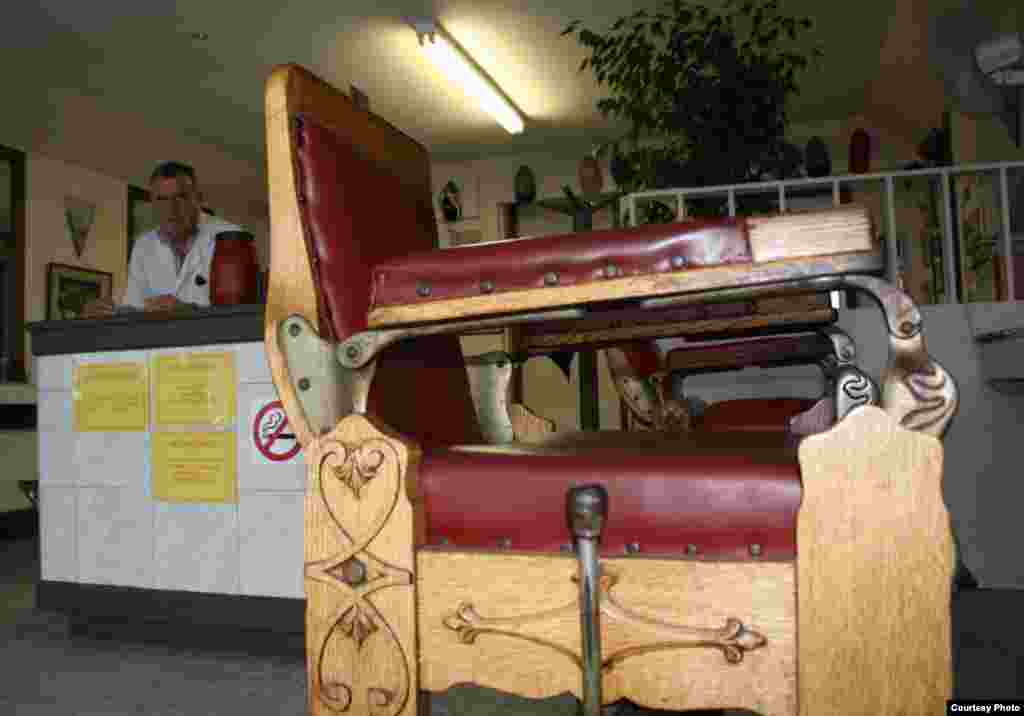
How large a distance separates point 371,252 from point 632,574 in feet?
1.81

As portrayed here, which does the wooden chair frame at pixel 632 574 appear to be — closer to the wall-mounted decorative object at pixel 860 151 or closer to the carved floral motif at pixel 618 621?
the carved floral motif at pixel 618 621

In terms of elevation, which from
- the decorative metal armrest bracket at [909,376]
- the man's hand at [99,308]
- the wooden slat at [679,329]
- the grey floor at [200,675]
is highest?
the man's hand at [99,308]

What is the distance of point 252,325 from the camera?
2.25 metres

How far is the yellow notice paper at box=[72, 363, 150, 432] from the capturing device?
2.37m

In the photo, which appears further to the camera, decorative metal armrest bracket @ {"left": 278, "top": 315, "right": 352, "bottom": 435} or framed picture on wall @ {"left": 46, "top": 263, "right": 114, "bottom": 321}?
framed picture on wall @ {"left": 46, "top": 263, "right": 114, "bottom": 321}

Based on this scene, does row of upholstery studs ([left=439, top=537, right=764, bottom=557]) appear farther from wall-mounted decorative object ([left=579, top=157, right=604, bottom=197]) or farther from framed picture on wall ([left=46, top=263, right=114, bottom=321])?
wall-mounted decorative object ([left=579, top=157, right=604, bottom=197])

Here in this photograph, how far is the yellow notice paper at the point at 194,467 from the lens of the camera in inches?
88.4

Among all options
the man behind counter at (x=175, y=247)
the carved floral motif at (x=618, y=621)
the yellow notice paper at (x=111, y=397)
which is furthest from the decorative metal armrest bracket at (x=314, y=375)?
the man behind counter at (x=175, y=247)

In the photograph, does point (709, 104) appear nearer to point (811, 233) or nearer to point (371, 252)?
point (371, 252)

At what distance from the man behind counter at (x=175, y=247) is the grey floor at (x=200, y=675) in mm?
1360

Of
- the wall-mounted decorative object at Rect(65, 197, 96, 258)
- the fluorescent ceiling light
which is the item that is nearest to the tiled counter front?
the fluorescent ceiling light

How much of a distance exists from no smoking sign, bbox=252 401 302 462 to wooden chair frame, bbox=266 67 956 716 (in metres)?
1.31

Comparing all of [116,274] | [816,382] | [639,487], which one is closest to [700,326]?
[639,487]

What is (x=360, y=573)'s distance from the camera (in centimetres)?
89
